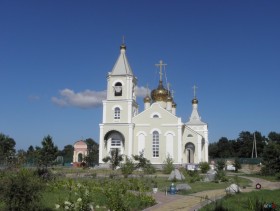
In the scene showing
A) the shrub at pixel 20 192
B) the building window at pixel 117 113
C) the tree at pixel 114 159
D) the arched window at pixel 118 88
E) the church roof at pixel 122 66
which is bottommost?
the shrub at pixel 20 192

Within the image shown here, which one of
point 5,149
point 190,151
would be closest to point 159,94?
point 190,151

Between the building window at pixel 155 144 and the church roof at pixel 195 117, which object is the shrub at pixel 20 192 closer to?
the building window at pixel 155 144

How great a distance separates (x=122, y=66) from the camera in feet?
151

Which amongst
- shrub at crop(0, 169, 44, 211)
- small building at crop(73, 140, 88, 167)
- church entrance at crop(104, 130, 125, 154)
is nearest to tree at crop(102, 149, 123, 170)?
church entrance at crop(104, 130, 125, 154)

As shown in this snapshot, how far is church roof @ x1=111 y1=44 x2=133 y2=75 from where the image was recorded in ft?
149

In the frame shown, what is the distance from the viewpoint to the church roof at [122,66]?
149 feet

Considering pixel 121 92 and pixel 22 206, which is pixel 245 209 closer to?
pixel 22 206

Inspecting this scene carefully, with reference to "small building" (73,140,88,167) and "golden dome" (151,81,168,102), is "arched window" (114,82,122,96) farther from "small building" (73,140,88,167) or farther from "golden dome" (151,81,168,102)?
"small building" (73,140,88,167)

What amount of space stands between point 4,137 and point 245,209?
171 ft

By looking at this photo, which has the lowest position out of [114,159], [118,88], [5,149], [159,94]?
[114,159]

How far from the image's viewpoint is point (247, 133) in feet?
335

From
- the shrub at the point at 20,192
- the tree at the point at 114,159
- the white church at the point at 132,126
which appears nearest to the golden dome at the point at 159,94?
the white church at the point at 132,126

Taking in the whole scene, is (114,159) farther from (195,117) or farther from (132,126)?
(195,117)

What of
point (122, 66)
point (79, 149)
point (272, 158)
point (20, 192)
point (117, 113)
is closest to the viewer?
point (20, 192)
